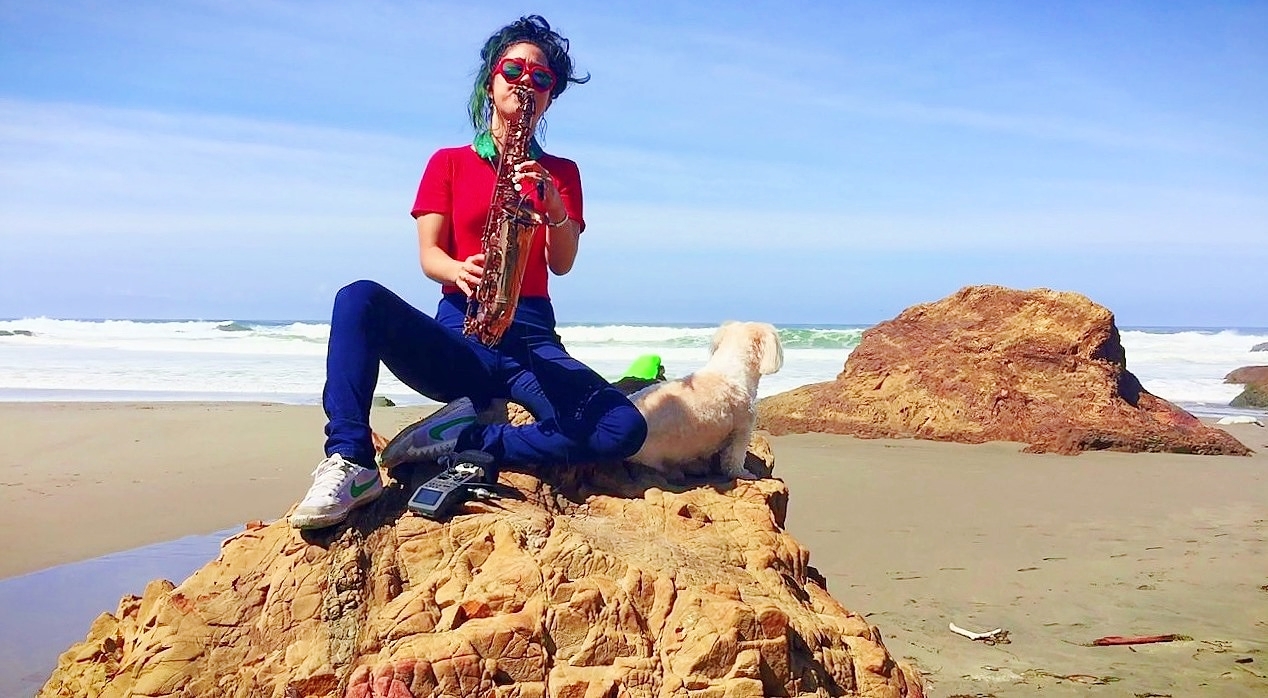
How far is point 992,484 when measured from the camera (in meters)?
9.31

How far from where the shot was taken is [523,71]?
3785 millimetres

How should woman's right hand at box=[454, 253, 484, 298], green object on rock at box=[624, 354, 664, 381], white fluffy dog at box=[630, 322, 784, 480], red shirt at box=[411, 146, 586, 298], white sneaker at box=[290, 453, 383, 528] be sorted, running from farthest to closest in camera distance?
green object on rock at box=[624, 354, 664, 381], white fluffy dog at box=[630, 322, 784, 480], red shirt at box=[411, 146, 586, 298], woman's right hand at box=[454, 253, 484, 298], white sneaker at box=[290, 453, 383, 528]

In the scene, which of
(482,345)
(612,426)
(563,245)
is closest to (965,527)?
(612,426)

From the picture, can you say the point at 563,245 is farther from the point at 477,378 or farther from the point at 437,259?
the point at 477,378

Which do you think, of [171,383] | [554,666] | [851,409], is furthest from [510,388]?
[171,383]

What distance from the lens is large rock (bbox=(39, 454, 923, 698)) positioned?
8.96 feet

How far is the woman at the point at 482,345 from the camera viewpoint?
133 inches

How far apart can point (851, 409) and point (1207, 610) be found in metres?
7.21

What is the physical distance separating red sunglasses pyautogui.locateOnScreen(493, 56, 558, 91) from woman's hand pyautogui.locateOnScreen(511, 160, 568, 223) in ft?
Answer: 1.47

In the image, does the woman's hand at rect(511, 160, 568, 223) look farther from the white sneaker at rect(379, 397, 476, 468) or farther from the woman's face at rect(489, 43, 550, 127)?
the white sneaker at rect(379, 397, 476, 468)

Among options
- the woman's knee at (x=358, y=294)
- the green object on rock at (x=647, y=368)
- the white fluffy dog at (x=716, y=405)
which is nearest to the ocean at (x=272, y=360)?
the green object on rock at (x=647, y=368)

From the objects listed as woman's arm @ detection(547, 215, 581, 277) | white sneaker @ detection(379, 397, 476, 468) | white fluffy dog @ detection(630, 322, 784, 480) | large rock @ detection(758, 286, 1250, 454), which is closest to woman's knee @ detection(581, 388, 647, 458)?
white fluffy dog @ detection(630, 322, 784, 480)

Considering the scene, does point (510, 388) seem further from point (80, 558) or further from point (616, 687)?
point (80, 558)

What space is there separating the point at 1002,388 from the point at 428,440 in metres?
10.2
